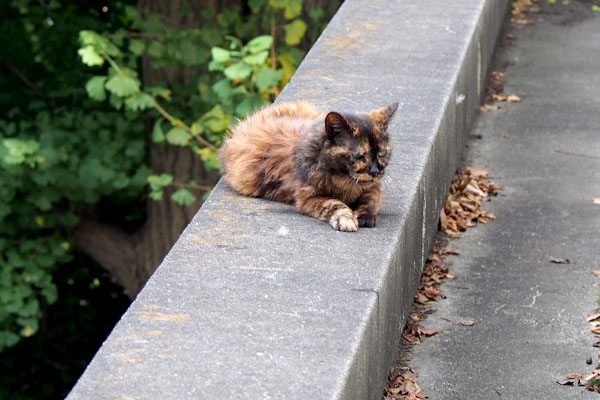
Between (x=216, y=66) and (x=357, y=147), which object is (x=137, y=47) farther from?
(x=357, y=147)

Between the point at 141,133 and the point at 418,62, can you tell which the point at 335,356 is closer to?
the point at 418,62

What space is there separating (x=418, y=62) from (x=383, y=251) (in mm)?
2415

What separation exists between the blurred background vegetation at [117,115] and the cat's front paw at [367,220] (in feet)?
9.53

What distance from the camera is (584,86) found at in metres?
7.70

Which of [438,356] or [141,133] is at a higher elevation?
[438,356]

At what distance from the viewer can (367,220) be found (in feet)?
14.2

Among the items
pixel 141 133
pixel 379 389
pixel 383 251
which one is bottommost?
pixel 141 133

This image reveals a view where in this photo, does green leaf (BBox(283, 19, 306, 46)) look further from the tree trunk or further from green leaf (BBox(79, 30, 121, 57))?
the tree trunk

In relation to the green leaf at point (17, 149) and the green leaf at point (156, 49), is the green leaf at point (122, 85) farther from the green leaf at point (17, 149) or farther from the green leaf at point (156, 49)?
the green leaf at point (17, 149)

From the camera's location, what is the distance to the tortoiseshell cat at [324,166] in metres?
4.39

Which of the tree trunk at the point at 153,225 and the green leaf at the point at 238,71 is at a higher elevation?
the green leaf at the point at 238,71

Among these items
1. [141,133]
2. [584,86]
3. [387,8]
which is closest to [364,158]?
[387,8]

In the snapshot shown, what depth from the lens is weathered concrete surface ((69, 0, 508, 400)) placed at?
3170mm

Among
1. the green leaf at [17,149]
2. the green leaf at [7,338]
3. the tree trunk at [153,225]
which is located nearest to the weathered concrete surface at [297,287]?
the green leaf at [17,149]
